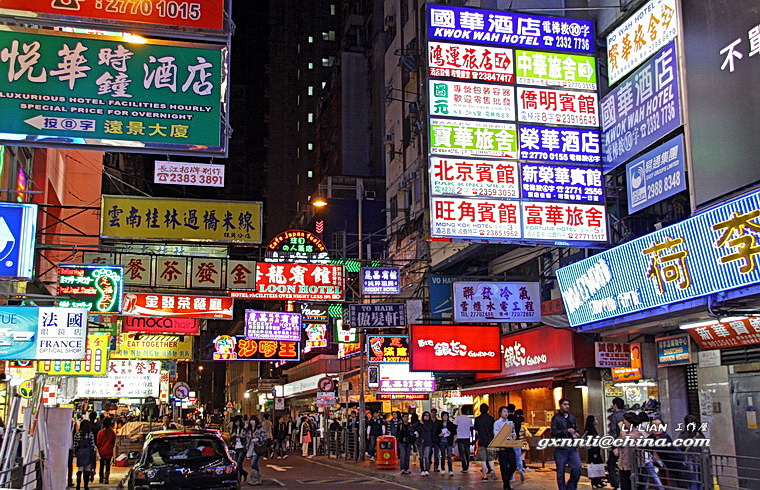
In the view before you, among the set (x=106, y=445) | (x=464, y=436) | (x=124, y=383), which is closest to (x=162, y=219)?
(x=106, y=445)

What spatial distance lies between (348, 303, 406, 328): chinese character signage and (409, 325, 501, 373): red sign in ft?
15.2

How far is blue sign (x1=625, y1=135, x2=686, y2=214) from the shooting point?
16203 mm

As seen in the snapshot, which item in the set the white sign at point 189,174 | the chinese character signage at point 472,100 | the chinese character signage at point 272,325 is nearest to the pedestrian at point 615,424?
the chinese character signage at point 472,100

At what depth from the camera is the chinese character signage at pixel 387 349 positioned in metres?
30.9

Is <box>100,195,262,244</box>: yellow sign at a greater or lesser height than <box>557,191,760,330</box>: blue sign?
greater

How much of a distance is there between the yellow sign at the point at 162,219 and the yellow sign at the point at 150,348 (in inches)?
526

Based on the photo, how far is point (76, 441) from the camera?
2080 cm

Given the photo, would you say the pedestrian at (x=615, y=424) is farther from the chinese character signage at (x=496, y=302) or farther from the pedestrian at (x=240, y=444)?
the pedestrian at (x=240, y=444)

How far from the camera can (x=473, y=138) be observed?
17.6 meters

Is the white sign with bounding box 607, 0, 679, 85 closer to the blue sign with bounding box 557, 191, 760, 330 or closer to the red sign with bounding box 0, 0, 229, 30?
the blue sign with bounding box 557, 191, 760, 330

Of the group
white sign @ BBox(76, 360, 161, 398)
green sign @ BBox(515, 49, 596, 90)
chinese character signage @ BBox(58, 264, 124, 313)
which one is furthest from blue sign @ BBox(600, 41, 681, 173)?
white sign @ BBox(76, 360, 161, 398)

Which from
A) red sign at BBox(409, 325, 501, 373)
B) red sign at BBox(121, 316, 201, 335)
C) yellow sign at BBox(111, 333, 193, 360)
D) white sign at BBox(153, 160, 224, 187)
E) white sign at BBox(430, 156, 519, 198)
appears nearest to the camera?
white sign at BBox(430, 156, 519, 198)

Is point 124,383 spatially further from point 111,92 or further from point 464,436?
point 111,92

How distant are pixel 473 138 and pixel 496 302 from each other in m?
6.27
